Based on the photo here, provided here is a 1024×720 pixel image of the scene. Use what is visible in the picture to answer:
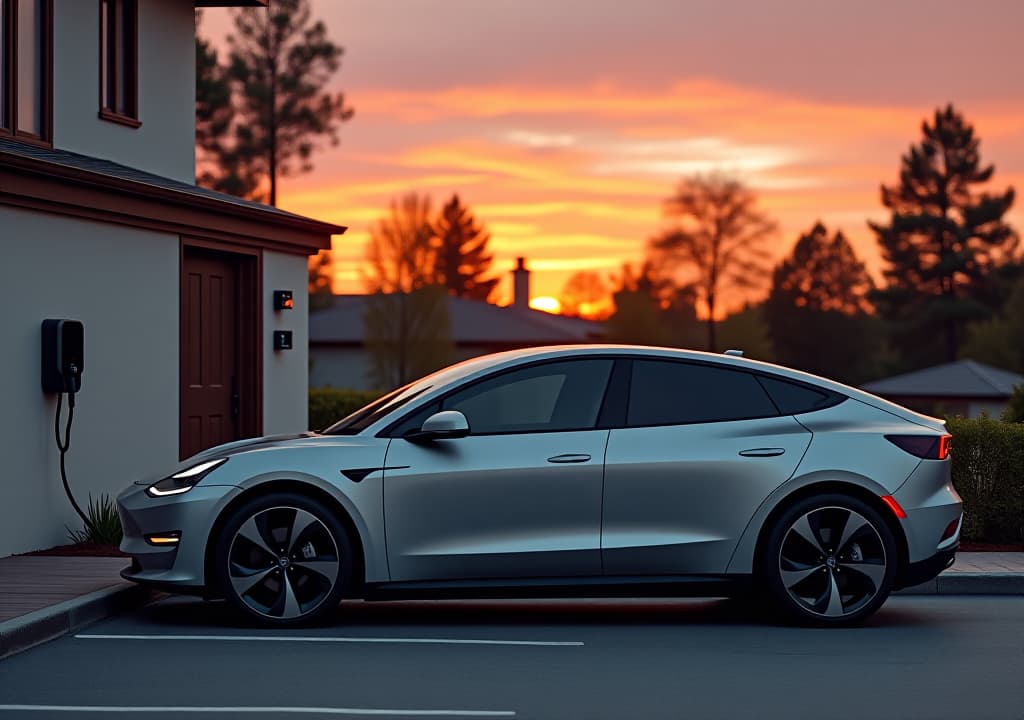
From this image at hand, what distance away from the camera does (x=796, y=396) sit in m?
9.30

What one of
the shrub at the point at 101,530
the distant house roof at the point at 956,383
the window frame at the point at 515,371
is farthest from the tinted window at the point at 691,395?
the distant house roof at the point at 956,383

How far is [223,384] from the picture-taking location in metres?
15.7

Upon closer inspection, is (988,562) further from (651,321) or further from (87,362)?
(651,321)

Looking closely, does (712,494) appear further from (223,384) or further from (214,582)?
(223,384)

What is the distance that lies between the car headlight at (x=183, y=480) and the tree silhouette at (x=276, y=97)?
50604 millimetres

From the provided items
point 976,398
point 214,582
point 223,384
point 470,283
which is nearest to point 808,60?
point 976,398

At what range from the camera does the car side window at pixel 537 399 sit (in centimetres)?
907

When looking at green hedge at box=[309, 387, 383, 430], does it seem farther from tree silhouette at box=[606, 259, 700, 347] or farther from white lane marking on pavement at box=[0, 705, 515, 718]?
tree silhouette at box=[606, 259, 700, 347]

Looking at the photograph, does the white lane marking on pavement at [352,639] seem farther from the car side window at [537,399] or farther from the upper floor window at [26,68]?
the upper floor window at [26,68]

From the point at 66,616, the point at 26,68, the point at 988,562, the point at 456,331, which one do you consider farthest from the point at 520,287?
the point at 66,616

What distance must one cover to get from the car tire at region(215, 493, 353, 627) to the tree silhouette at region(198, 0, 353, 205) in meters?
51.0

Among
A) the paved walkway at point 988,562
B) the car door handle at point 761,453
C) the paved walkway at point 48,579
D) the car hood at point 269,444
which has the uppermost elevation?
the car hood at point 269,444

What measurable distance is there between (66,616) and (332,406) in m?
13.7

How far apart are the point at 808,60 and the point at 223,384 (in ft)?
103
